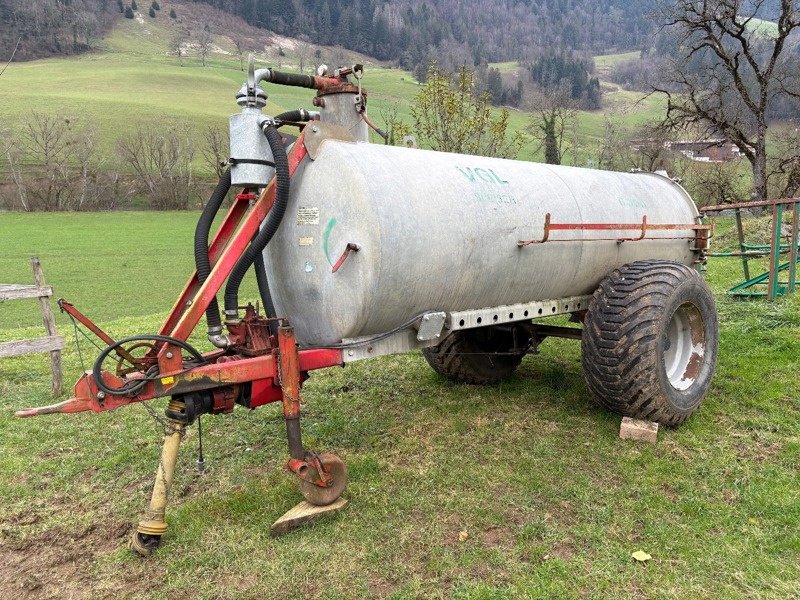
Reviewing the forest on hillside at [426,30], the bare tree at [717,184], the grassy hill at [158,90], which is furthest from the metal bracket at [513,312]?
the forest on hillside at [426,30]

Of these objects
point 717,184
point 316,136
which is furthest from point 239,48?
point 316,136

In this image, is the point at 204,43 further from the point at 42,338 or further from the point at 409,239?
the point at 409,239

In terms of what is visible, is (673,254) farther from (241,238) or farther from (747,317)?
(241,238)

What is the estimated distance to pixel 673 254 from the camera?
6102 mm

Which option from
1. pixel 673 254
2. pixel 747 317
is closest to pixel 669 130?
pixel 747 317

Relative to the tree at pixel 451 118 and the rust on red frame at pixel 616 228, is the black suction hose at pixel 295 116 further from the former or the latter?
the tree at pixel 451 118

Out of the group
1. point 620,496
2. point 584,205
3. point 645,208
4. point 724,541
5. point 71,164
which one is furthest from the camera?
point 71,164

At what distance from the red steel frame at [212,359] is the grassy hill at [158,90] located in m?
27.4

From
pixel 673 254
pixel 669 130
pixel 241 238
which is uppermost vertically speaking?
pixel 669 130

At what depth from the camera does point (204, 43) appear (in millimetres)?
121812

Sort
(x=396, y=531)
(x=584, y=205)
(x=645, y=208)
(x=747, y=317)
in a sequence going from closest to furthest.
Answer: (x=396, y=531)
(x=584, y=205)
(x=645, y=208)
(x=747, y=317)

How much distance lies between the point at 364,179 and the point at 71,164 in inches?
2175

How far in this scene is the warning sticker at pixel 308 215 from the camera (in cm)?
383

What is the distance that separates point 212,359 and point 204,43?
13390 cm
